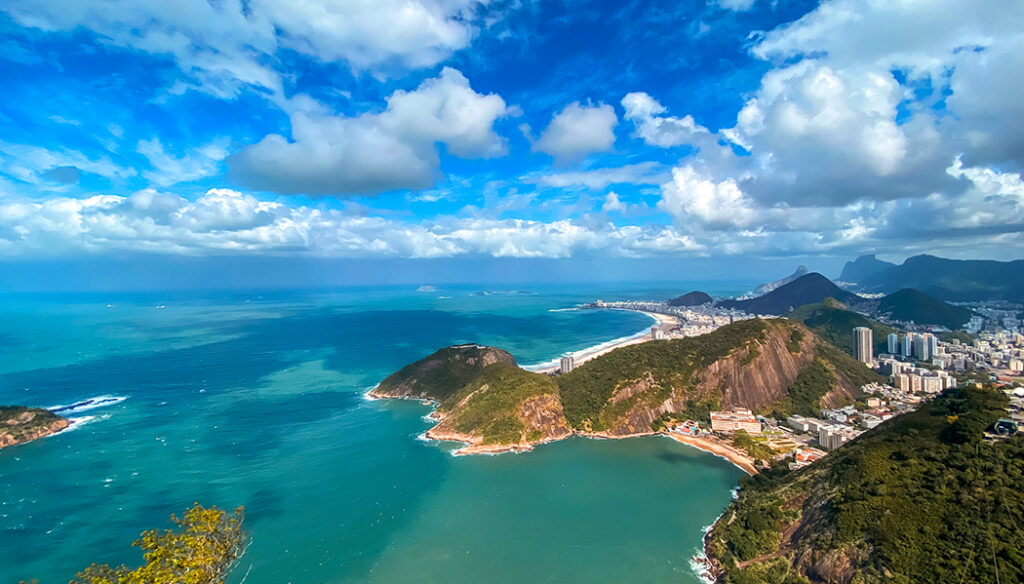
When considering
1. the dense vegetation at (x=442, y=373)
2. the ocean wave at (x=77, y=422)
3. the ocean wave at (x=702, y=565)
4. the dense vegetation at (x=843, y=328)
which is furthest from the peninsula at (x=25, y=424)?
the dense vegetation at (x=843, y=328)

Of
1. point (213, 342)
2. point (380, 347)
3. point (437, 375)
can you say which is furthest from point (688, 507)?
point (213, 342)

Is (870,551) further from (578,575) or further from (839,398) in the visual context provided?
(839,398)

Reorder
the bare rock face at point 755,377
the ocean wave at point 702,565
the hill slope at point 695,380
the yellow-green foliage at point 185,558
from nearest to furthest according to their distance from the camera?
the yellow-green foliage at point 185,558, the ocean wave at point 702,565, the hill slope at point 695,380, the bare rock face at point 755,377

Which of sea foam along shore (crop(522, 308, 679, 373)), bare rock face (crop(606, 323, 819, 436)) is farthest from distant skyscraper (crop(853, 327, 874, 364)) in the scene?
sea foam along shore (crop(522, 308, 679, 373))

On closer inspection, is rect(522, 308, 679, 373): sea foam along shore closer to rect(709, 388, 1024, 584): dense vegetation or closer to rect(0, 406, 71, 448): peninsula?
rect(709, 388, 1024, 584): dense vegetation

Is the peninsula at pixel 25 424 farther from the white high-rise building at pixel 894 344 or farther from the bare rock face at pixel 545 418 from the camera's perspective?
the white high-rise building at pixel 894 344

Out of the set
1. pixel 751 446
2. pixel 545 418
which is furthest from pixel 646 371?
pixel 545 418

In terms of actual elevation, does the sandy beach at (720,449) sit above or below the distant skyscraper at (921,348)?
below
